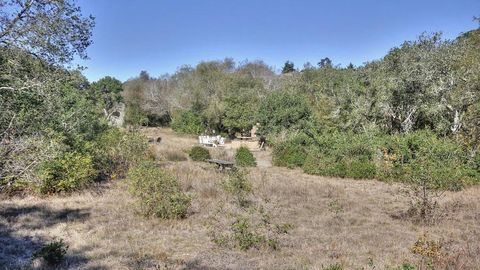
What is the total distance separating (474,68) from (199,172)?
1585cm

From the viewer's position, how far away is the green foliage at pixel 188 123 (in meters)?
44.9

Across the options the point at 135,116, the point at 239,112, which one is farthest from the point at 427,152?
the point at 135,116

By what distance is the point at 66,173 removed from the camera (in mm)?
13734

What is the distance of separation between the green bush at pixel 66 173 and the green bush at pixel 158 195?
2.98 metres

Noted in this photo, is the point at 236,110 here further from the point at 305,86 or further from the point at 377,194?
the point at 377,194

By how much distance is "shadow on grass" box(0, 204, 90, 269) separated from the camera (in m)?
7.58

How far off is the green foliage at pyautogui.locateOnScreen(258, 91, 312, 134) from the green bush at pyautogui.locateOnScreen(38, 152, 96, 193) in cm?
1647

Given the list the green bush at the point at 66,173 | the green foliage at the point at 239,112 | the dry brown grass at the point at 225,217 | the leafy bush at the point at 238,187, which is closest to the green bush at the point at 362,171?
the dry brown grass at the point at 225,217

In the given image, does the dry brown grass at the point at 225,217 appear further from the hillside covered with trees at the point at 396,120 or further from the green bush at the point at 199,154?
the green bush at the point at 199,154

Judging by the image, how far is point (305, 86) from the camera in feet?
155

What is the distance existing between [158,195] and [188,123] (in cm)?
3516

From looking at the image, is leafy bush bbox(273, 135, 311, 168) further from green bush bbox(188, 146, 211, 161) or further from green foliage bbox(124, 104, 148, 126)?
green foliage bbox(124, 104, 148, 126)

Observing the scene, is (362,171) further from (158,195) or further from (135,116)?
(135,116)

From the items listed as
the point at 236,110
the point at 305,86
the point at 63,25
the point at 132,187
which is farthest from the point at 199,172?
the point at 305,86
